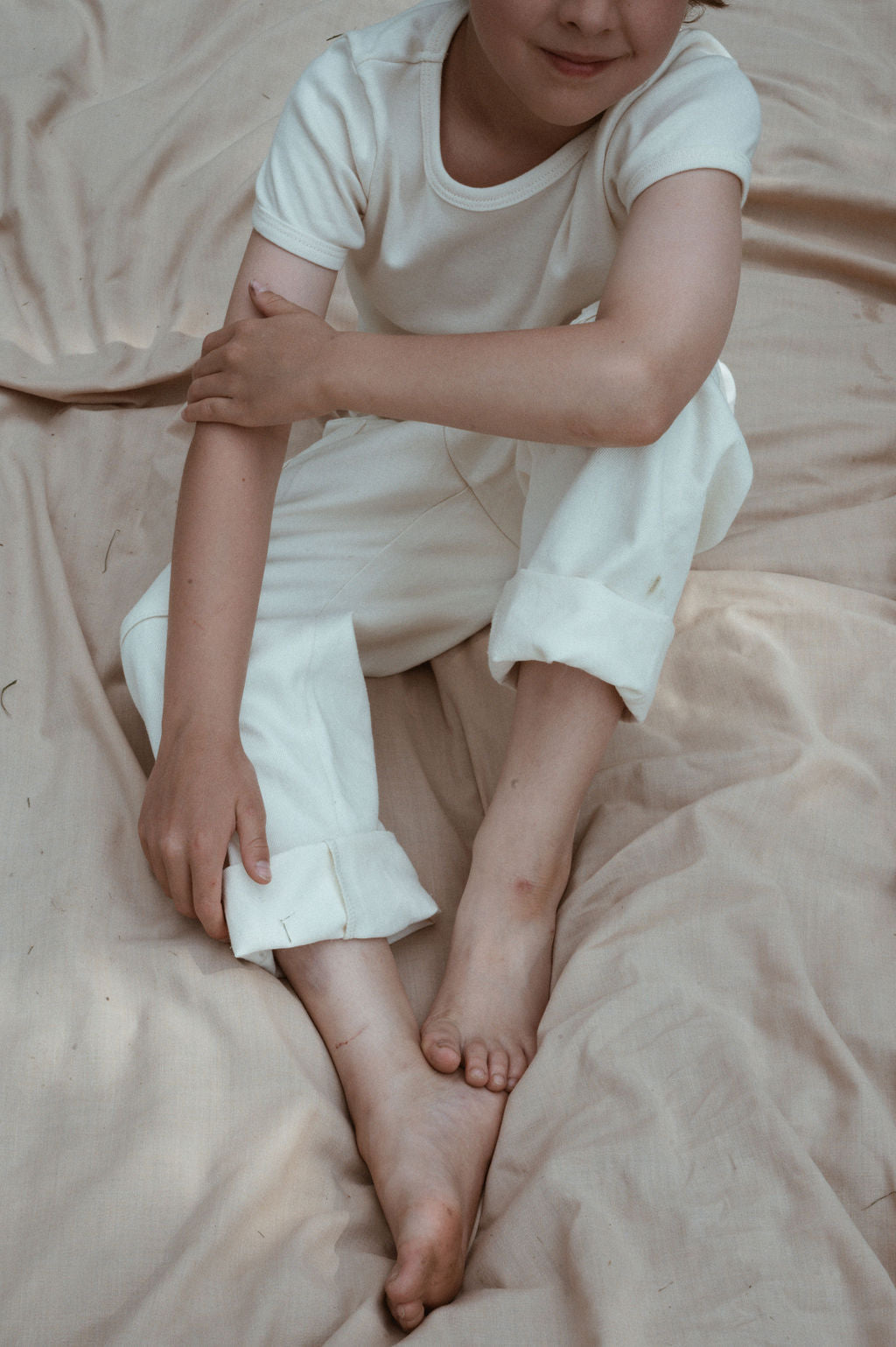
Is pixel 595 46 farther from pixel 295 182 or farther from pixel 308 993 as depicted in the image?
pixel 308 993

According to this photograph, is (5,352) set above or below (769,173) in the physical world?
below

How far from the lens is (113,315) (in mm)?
1415

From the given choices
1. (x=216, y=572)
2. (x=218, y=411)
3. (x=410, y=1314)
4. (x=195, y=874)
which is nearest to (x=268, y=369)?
(x=218, y=411)

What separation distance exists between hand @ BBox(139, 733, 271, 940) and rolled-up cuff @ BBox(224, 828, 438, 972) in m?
0.01

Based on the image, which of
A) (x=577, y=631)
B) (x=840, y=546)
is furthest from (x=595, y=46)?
(x=840, y=546)

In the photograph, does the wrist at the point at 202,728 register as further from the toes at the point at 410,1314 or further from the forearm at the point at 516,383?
the toes at the point at 410,1314

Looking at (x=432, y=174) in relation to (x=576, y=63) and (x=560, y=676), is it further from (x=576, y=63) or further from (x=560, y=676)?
(x=560, y=676)

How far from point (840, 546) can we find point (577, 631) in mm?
468

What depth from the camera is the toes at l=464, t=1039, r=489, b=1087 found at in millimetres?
800

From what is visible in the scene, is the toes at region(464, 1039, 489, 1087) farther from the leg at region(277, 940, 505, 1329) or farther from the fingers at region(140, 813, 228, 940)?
the fingers at region(140, 813, 228, 940)

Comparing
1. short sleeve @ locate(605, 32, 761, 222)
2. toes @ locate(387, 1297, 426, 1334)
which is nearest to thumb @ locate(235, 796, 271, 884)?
toes @ locate(387, 1297, 426, 1334)

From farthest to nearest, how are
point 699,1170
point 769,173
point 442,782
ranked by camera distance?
point 769,173
point 442,782
point 699,1170

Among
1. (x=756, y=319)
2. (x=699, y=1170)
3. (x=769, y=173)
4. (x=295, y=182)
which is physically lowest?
(x=699, y=1170)

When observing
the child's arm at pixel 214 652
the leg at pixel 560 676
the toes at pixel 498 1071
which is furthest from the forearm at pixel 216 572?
the toes at pixel 498 1071
